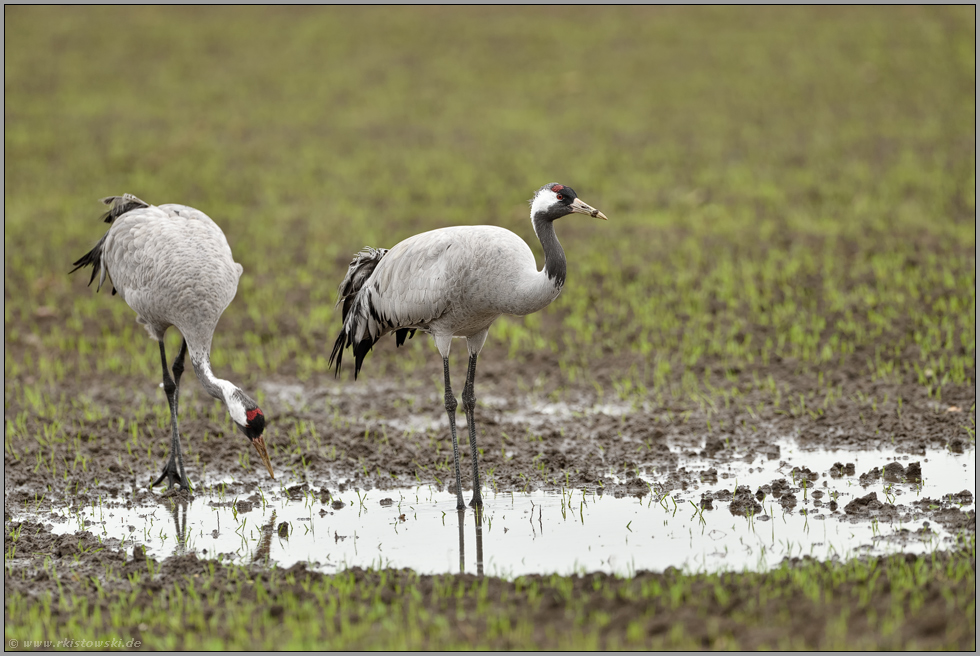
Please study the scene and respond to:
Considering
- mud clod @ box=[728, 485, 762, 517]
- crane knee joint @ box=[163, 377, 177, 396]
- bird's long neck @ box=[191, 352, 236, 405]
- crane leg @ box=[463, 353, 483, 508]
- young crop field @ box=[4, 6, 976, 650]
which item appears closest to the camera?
young crop field @ box=[4, 6, 976, 650]

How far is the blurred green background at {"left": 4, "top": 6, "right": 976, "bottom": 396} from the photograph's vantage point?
356 inches

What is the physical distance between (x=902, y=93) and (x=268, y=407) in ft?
43.7

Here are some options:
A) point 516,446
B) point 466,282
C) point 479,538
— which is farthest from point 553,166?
point 479,538

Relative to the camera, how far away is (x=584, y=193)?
13477 mm

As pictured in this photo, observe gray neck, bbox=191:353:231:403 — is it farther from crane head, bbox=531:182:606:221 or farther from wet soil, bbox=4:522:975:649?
crane head, bbox=531:182:606:221

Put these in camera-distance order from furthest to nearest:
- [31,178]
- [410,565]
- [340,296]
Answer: [31,178], [340,296], [410,565]

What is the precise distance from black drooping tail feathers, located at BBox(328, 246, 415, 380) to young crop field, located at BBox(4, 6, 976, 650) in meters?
0.65

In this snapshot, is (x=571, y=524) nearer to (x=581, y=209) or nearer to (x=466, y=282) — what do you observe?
(x=466, y=282)

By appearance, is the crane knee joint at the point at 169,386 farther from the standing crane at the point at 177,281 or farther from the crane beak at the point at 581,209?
the crane beak at the point at 581,209

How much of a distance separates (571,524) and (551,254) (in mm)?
1403

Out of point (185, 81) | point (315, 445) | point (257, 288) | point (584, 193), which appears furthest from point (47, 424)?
point (185, 81)

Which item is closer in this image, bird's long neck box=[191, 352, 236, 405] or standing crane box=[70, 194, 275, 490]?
bird's long neck box=[191, 352, 236, 405]

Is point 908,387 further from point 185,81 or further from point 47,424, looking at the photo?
point 185,81

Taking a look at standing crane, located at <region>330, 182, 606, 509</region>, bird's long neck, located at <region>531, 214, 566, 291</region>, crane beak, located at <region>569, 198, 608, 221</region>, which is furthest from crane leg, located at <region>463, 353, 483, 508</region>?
crane beak, located at <region>569, 198, 608, 221</region>
